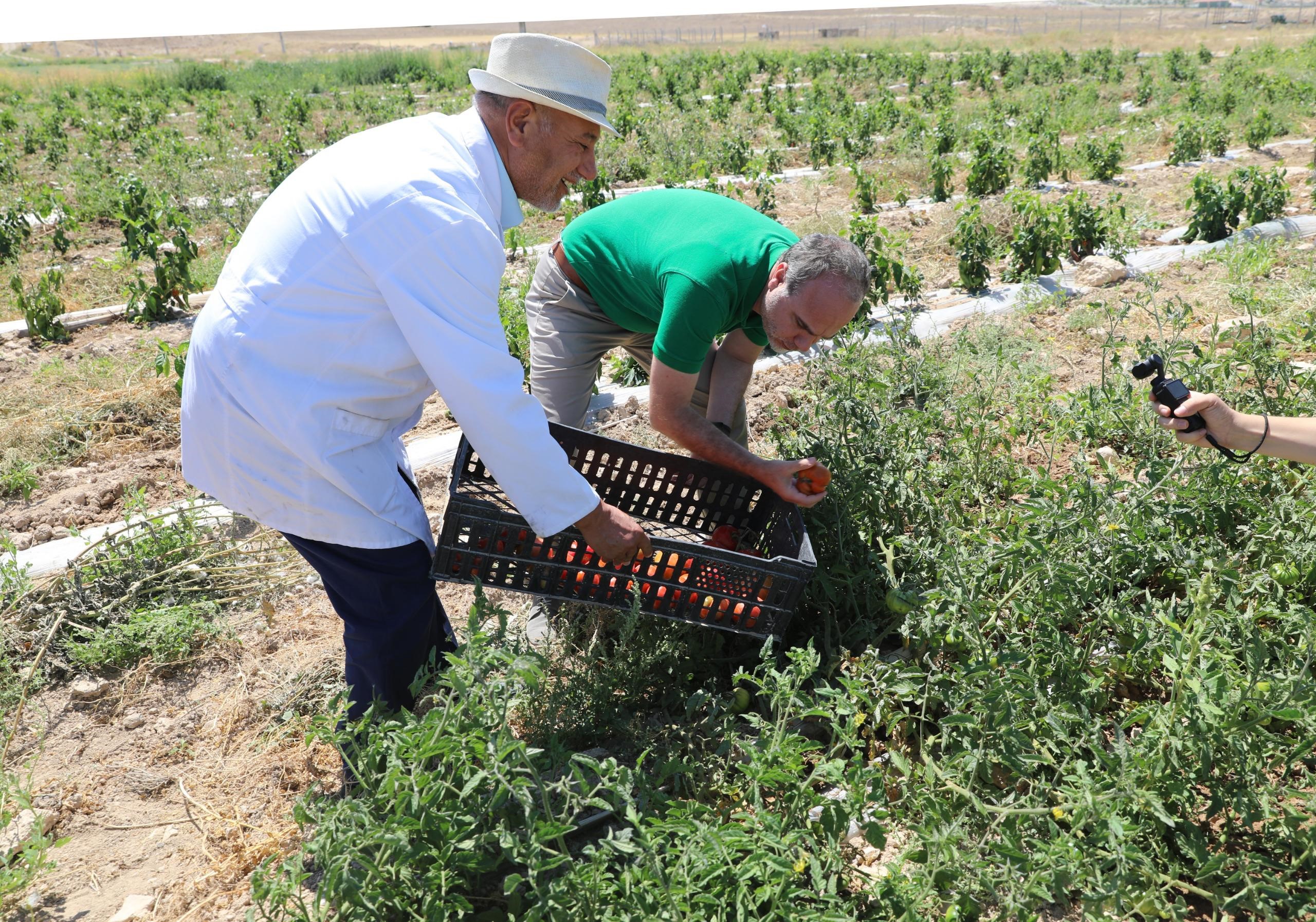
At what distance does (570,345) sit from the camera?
9.69 feet

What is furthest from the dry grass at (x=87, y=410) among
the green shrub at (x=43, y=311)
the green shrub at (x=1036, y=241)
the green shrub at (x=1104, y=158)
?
the green shrub at (x=1104, y=158)

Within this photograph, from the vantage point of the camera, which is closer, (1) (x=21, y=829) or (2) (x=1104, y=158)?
(1) (x=21, y=829)

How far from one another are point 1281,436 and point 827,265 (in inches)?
44.4

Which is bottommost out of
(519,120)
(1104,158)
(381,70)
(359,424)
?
(1104,158)

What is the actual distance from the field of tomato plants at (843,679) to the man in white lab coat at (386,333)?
36cm

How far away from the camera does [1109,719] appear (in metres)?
2.16

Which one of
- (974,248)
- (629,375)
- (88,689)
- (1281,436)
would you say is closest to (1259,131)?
(974,248)

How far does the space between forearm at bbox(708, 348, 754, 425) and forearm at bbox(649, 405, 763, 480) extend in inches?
17.3

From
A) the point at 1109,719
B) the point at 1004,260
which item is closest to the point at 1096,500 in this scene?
the point at 1109,719

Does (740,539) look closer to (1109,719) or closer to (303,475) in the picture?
(1109,719)

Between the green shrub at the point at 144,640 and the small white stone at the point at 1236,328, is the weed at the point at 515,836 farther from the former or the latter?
the small white stone at the point at 1236,328

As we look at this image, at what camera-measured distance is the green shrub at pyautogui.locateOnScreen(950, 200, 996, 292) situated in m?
5.60

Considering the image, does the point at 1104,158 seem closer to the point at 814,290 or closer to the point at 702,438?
the point at 814,290

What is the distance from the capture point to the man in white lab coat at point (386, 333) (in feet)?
6.01
